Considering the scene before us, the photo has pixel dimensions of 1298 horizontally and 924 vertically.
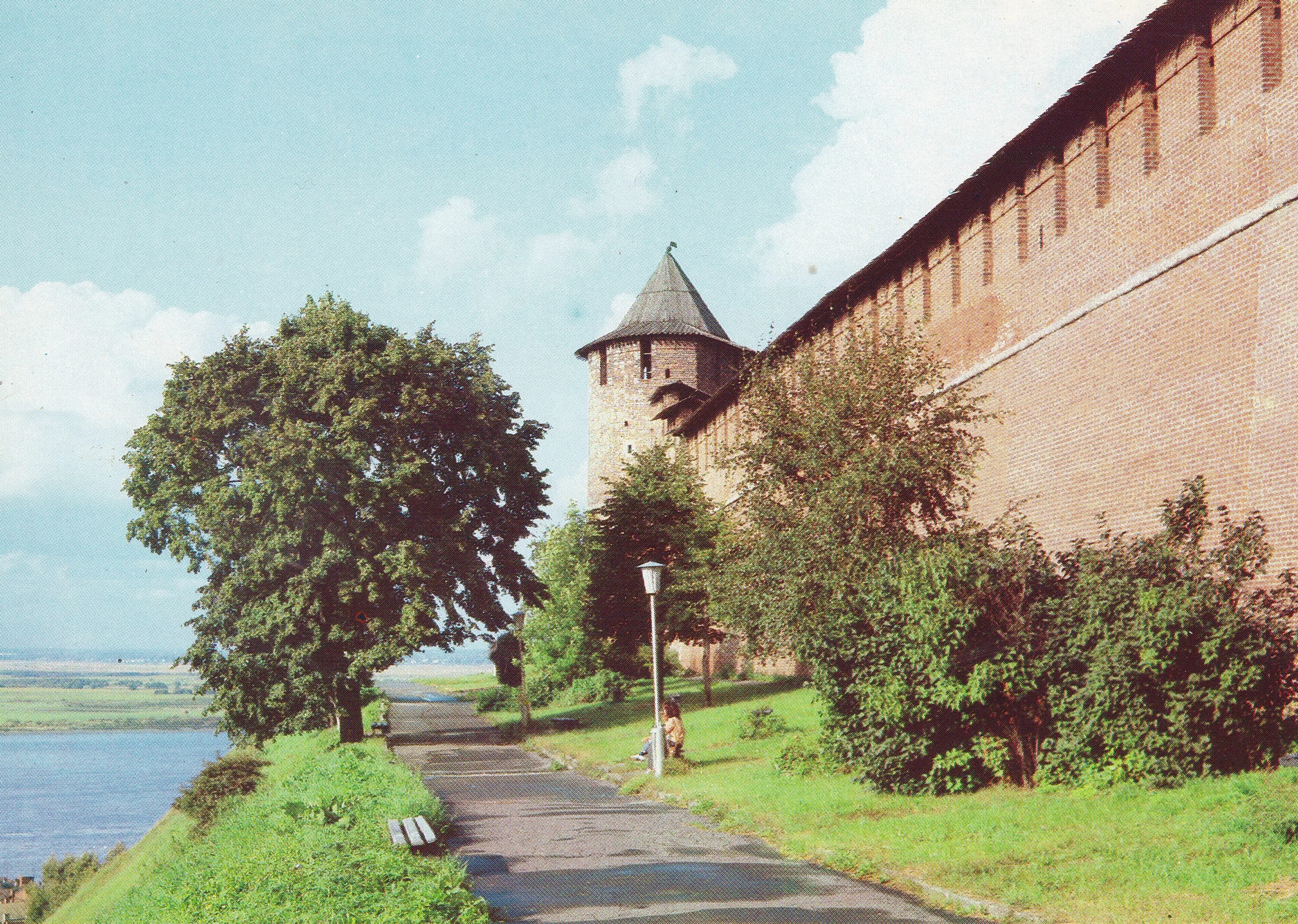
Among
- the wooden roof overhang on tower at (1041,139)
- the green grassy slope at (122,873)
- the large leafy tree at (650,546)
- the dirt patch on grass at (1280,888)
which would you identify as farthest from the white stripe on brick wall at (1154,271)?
the green grassy slope at (122,873)

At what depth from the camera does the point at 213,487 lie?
27.9m

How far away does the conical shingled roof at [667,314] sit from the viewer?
55812mm

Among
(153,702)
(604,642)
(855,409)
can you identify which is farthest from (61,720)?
(855,409)

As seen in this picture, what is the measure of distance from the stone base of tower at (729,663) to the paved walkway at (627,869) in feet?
58.5

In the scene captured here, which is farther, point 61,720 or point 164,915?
point 61,720

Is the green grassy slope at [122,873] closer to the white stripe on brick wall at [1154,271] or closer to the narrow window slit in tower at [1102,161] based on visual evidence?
the white stripe on brick wall at [1154,271]

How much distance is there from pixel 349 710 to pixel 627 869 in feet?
60.8

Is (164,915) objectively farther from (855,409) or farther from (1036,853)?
(855,409)

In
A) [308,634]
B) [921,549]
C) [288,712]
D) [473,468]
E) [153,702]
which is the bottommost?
[153,702]

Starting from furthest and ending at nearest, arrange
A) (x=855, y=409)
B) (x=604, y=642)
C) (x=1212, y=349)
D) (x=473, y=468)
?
(x=604, y=642) → (x=473, y=468) → (x=855, y=409) → (x=1212, y=349)

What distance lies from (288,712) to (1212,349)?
20712mm

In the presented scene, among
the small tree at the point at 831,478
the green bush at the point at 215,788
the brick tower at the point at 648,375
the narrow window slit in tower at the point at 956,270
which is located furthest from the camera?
the brick tower at the point at 648,375

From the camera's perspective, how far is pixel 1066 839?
10.1m

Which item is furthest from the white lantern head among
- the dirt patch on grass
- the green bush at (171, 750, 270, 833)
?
the dirt patch on grass
